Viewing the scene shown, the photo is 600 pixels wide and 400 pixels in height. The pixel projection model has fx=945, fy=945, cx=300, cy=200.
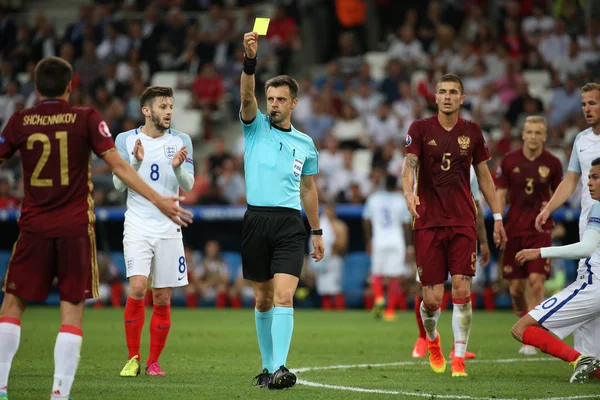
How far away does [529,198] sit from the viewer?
12.7 metres

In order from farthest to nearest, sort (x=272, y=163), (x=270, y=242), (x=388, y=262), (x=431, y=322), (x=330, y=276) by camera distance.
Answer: (x=330, y=276) < (x=388, y=262) < (x=431, y=322) < (x=272, y=163) < (x=270, y=242)

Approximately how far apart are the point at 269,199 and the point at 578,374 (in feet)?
10.6

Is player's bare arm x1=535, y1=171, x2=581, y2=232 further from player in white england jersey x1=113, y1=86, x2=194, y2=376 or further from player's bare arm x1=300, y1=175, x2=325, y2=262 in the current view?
player in white england jersey x1=113, y1=86, x2=194, y2=376

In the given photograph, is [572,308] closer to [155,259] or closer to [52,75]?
[155,259]

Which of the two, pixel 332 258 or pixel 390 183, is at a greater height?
pixel 390 183

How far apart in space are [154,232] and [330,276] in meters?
11.9

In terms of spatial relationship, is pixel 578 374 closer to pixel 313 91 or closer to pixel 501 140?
pixel 501 140

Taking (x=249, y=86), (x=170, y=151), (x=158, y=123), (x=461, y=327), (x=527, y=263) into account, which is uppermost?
(x=249, y=86)

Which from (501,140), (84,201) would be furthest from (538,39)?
(84,201)

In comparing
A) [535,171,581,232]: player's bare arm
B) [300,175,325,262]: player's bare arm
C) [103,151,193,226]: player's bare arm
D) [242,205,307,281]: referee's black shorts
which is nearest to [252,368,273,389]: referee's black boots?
[242,205,307,281]: referee's black shorts

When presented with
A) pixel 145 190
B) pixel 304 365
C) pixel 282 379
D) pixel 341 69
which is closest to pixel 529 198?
pixel 304 365

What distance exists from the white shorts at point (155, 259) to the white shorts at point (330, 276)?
37.5ft

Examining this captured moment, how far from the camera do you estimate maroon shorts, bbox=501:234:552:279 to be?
1248 centimetres

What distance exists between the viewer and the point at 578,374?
863 centimetres
